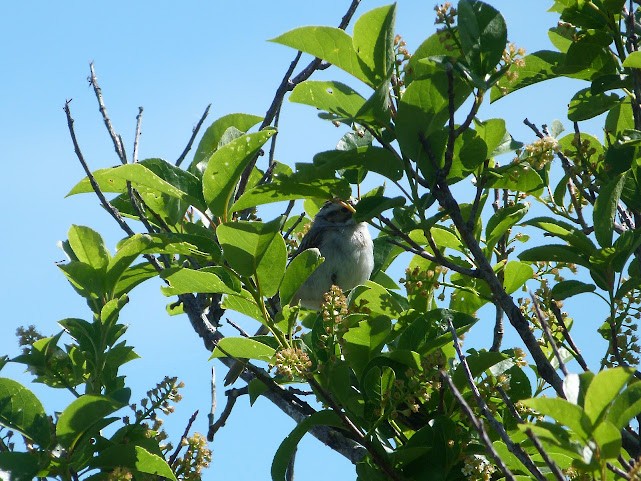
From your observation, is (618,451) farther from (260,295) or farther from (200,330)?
(200,330)

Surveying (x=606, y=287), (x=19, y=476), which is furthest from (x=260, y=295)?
(x=606, y=287)

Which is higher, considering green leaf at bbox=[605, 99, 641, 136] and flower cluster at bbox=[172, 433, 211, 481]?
green leaf at bbox=[605, 99, 641, 136]

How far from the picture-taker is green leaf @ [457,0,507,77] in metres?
2.48

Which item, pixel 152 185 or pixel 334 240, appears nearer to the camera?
pixel 152 185

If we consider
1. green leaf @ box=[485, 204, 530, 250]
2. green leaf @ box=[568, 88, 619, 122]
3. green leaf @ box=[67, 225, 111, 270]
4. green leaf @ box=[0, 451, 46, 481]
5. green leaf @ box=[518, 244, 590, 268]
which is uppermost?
green leaf @ box=[67, 225, 111, 270]

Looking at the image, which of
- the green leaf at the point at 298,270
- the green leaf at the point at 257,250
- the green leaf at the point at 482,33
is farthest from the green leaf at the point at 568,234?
the green leaf at the point at 257,250

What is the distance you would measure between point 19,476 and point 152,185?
101 cm

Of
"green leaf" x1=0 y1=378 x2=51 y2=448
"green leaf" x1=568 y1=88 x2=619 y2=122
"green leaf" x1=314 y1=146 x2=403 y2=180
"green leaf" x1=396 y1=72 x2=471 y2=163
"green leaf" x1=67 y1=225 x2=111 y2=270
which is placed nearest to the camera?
"green leaf" x1=396 y1=72 x2=471 y2=163

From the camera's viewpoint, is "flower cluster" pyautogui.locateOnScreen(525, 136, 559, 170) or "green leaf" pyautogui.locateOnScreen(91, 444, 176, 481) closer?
"flower cluster" pyautogui.locateOnScreen(525, 136, 559, 170)

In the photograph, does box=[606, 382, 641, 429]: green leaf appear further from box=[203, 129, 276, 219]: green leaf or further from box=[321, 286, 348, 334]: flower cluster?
box=[203, 129, 276, 219]: green leaf

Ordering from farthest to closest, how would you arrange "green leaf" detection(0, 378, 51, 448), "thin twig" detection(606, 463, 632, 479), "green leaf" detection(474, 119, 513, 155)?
"green leaf" detection(0, 378, 51, 448), "green leaf" detection(474, 119, 513, 155), "thin twig" detection(606, 463, 632, 479)

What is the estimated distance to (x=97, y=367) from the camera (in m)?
3.14

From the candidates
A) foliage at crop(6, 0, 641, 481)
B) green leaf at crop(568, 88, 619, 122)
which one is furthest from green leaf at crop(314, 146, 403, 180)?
green leaf at crop(568, 88, 619, 122)

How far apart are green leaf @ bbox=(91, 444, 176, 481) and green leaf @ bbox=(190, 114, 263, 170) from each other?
1.10 metres
